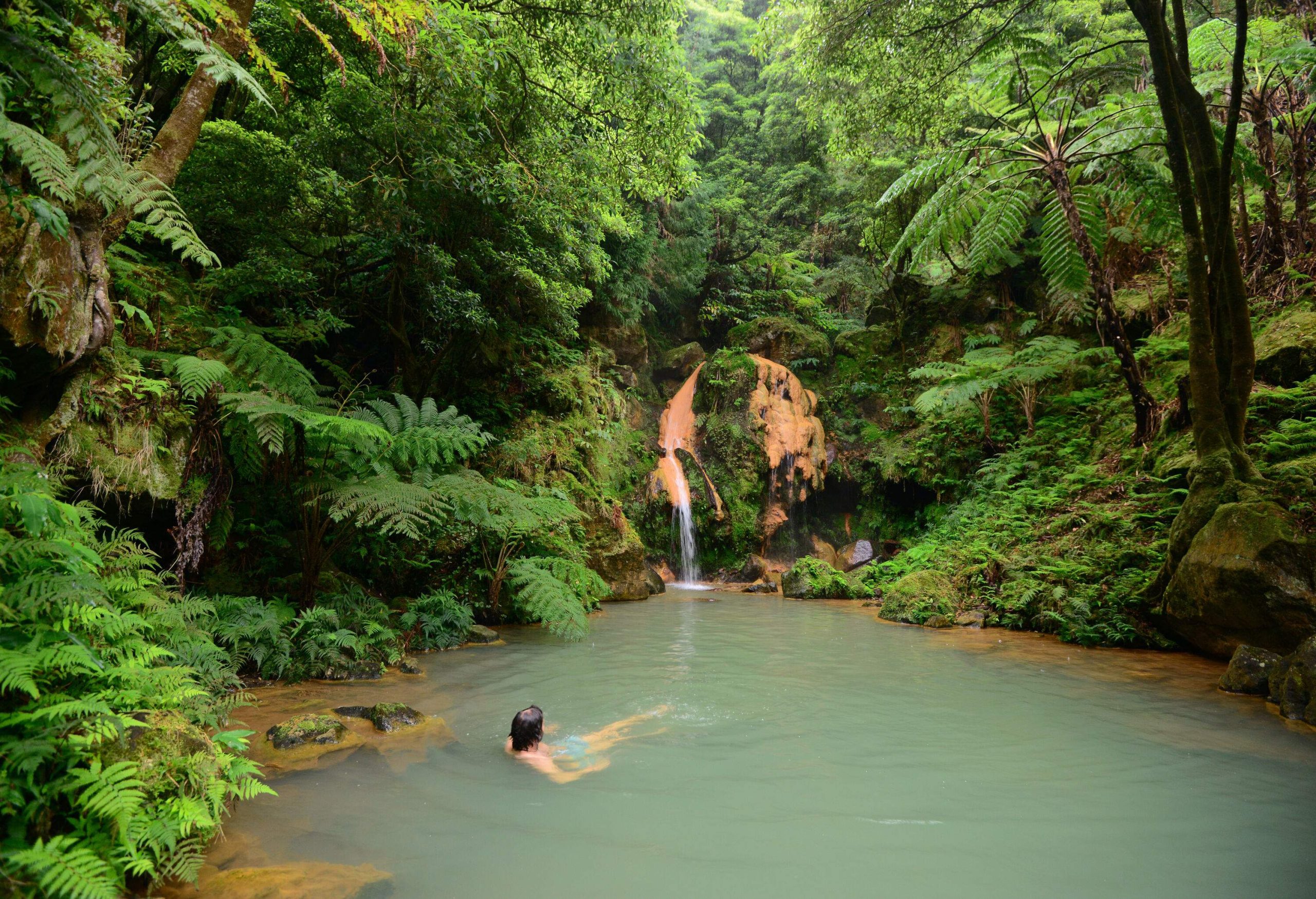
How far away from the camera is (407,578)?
665 cm

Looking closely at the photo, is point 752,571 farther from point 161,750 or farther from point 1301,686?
point 161,750

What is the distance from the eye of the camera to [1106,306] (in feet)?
23.8

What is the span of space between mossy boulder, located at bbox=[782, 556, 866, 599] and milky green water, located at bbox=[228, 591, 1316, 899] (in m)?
5.41

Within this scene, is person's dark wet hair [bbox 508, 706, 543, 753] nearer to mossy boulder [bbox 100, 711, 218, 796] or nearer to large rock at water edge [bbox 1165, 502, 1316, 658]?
mossy boulder [bbox 100, 711, 218, 796]

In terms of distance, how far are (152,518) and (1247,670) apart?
7.87 m

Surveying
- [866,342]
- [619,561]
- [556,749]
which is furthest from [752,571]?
[556,749]

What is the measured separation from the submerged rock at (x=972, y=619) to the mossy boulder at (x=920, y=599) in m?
0.12

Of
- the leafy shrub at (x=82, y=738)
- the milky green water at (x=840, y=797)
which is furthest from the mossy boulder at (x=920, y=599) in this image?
the leafy shrub at (x=82, y=738)

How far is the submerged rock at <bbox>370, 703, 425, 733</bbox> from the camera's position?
3479mm

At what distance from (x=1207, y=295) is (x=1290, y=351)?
3.12 metres

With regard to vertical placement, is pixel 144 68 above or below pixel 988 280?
below

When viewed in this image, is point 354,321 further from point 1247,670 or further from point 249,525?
point 1247,670

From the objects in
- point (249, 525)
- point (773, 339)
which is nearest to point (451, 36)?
point (249, 525)

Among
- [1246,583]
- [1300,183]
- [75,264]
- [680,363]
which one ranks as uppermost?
[1300,183]
